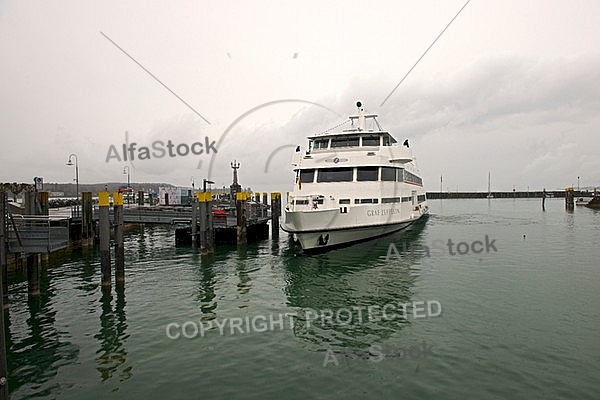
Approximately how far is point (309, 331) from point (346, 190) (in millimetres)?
12915

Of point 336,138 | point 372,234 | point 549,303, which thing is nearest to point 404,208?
point 372,234

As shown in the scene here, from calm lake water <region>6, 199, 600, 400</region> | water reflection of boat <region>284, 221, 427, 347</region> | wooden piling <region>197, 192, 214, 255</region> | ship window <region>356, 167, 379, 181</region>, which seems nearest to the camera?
calm lake water <region>6, 199, 600, 400</region>

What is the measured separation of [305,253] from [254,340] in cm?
1116

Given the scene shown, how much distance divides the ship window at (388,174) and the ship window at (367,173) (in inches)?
17.7

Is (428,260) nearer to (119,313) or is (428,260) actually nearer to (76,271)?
(119,313)

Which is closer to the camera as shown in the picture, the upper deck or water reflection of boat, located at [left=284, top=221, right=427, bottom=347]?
water reflection of boat, located at [left=284, top=221, right=427, bottom=347]

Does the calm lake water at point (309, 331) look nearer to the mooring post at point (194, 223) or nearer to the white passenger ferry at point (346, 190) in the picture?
the white passenger ferry at point (346, 190)

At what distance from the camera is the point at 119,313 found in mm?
12398

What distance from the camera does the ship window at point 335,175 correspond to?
23172 mm

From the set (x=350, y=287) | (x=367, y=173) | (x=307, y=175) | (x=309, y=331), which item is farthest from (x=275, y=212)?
(x=309, y=331)

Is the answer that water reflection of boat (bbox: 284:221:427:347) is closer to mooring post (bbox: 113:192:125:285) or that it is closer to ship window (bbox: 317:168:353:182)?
ship window (bbox: 317:168:353:182)

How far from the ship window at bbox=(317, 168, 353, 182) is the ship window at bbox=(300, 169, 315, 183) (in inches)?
15.9

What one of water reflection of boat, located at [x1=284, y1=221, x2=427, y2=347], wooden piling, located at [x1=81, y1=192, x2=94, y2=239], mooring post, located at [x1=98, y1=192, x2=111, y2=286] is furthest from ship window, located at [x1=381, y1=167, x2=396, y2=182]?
wooden piling, located at [x1=81, y1=192, x2=94, y2=239]

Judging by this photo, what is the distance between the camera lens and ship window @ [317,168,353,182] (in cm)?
2317
